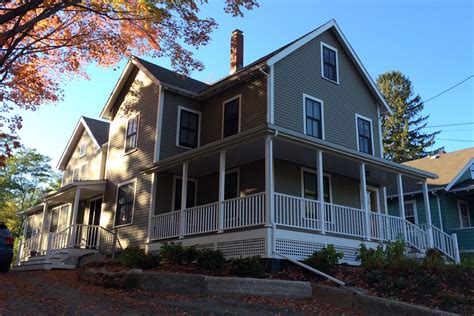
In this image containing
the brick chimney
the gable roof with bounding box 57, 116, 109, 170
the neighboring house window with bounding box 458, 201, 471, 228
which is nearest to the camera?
the brick chimney

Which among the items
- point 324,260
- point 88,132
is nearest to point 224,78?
point 324,260

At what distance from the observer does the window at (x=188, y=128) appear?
58.2ft

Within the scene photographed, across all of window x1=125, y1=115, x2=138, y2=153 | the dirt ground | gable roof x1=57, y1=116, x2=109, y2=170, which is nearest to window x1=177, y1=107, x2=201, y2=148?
window x1=125, y1=115, x2=138, y2=153

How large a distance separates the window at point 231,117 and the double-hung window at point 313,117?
2.43 meters

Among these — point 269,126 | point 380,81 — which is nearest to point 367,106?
point 269,126

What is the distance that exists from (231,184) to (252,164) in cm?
121

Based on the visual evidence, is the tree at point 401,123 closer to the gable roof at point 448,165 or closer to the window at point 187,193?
the gable roof at point 448,165

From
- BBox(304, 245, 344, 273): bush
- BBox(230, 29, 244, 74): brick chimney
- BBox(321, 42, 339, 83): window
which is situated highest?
BBox(230, 29, 244, 74): brick chimney

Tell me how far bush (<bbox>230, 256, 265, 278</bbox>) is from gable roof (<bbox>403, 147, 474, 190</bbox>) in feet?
41.6

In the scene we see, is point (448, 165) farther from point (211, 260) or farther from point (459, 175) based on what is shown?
point (211, 260)

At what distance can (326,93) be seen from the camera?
17.5 m

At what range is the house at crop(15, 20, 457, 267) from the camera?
12734 mm

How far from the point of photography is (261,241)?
38.5ft

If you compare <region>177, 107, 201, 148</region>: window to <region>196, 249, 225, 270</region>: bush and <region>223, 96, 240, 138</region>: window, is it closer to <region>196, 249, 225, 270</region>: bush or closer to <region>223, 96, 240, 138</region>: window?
<region>223, 96, 240, 138</region>: window
